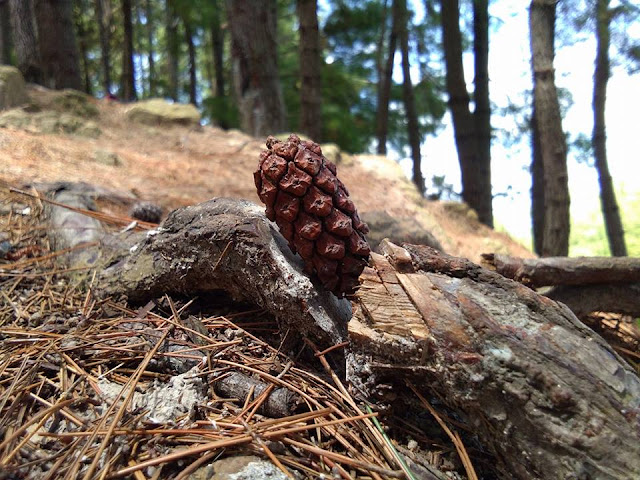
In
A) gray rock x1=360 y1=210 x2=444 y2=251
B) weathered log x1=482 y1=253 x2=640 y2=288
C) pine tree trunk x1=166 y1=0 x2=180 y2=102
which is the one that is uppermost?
pine tree trunk x1=166 y1=0 x2=180 y2=102

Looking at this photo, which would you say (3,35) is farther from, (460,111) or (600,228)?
(600,228)

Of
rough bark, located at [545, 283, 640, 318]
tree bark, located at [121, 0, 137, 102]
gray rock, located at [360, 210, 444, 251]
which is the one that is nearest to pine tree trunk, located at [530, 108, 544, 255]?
gray rock, located at [360, 210, 444, 251]

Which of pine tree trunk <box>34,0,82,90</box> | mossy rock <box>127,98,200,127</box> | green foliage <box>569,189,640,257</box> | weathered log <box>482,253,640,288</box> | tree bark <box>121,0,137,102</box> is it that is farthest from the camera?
green foliage <box>569,189,640,257</box>

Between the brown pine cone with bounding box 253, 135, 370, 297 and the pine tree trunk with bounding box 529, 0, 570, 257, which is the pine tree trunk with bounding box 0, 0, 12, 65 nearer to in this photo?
the pine tree trunk with bounding box 529, 0, 570, 257

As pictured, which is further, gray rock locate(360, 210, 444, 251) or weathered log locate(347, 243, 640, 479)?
gray rock locate(360, 210, 444, 251)

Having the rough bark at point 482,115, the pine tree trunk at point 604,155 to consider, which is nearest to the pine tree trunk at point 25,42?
the rough bark at point 482,115

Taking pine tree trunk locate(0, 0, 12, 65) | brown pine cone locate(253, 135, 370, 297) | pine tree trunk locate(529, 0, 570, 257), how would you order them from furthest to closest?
1. pine tree trunk locate(0, 0, 12, 65)
2. pine tree trunk locate(529, 0, 570, 257)
3. brown pine cone locate(253, 135, 370, 297)

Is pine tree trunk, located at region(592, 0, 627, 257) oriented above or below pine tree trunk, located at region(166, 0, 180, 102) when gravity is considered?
below
